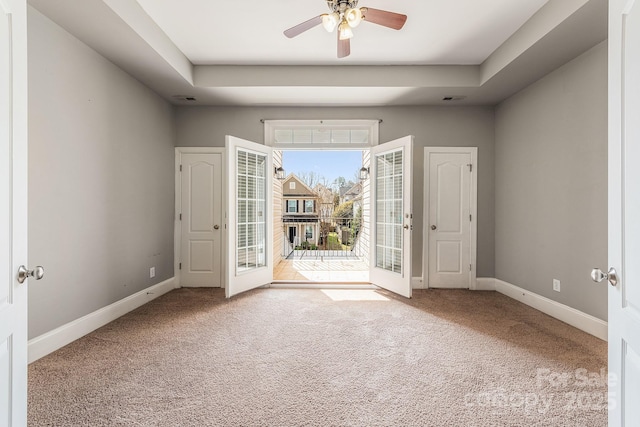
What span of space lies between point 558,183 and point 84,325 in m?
4.97

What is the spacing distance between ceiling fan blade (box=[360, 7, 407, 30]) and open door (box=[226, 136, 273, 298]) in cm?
218

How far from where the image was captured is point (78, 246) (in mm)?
2686

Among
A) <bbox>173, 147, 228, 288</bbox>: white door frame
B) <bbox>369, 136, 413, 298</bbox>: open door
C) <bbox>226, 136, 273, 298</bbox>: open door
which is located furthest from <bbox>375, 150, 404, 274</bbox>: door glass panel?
<bbox>173, 147, 228, 288</bbox>: white door frame

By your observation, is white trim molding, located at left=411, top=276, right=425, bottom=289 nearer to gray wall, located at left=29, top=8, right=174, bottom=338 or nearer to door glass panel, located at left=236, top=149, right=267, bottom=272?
door glass panel, located at left=236, top=149, right=267, bottom=272

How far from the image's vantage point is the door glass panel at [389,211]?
13.1ft

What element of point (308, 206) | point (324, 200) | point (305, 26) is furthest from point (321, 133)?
point (308, 206)

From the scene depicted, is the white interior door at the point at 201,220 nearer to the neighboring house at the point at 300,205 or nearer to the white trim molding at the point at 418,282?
the white trim molding at the point at 418,282

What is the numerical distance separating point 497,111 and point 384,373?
4.00 m

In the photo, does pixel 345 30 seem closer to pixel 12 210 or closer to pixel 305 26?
pixel 305 26

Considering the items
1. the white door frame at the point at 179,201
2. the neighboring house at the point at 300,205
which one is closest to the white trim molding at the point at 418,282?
the white door frame at the point at 179,201

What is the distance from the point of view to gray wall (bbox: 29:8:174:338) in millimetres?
2318

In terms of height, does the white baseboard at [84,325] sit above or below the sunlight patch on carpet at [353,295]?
above

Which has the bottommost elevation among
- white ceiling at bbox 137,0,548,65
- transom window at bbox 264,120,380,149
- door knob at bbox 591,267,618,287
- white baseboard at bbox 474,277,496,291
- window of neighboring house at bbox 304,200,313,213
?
white baseboard at bbox 474,277,496,291
